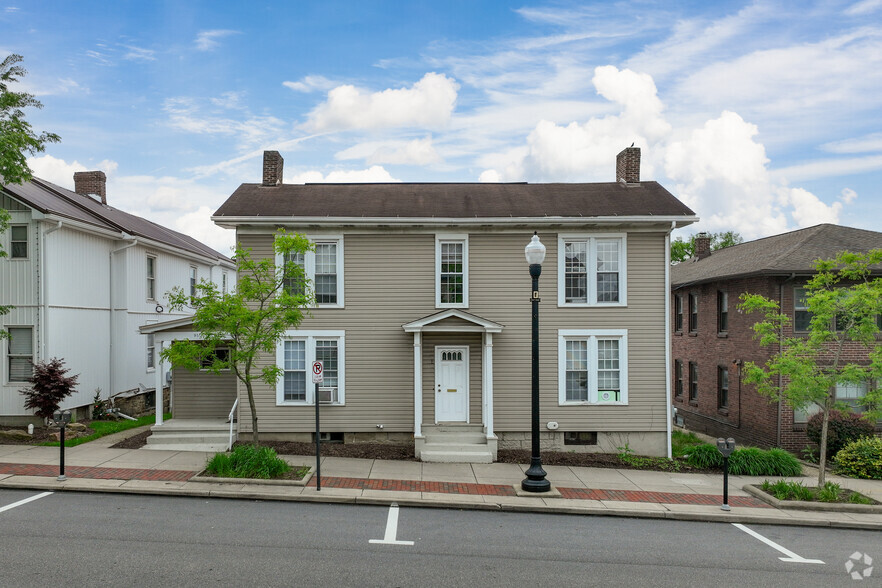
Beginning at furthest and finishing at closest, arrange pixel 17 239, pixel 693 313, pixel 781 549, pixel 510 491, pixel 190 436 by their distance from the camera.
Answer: pixel 693 313
pixel 17 239
pixel 190 436
pixel 510 491
pixel 781 549

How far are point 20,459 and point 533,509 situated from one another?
11.2 metres

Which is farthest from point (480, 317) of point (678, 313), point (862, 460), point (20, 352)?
point (678, 313)

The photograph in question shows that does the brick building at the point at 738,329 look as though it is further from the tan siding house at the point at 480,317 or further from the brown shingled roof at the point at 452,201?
the brown shingled roof at the point at 452,201

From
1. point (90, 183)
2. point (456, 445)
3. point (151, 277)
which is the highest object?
point (90, 183)

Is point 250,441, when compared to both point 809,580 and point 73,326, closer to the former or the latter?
point 73,326

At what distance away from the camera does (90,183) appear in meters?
23.2

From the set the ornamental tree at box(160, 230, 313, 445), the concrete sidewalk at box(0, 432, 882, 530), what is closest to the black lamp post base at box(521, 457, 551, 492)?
the concrete sidewalk at box(0, 432, 882, 530)

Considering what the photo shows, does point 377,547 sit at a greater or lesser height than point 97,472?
lesser

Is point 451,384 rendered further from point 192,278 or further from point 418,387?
point 192,278

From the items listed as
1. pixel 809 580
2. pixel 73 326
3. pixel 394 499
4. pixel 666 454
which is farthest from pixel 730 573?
pixel 73 326

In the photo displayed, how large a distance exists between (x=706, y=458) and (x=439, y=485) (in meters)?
7.20

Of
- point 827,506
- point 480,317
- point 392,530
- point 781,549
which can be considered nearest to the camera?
point 781,549

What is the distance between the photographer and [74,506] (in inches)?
378

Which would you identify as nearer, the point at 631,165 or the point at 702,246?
the point at 631,165
